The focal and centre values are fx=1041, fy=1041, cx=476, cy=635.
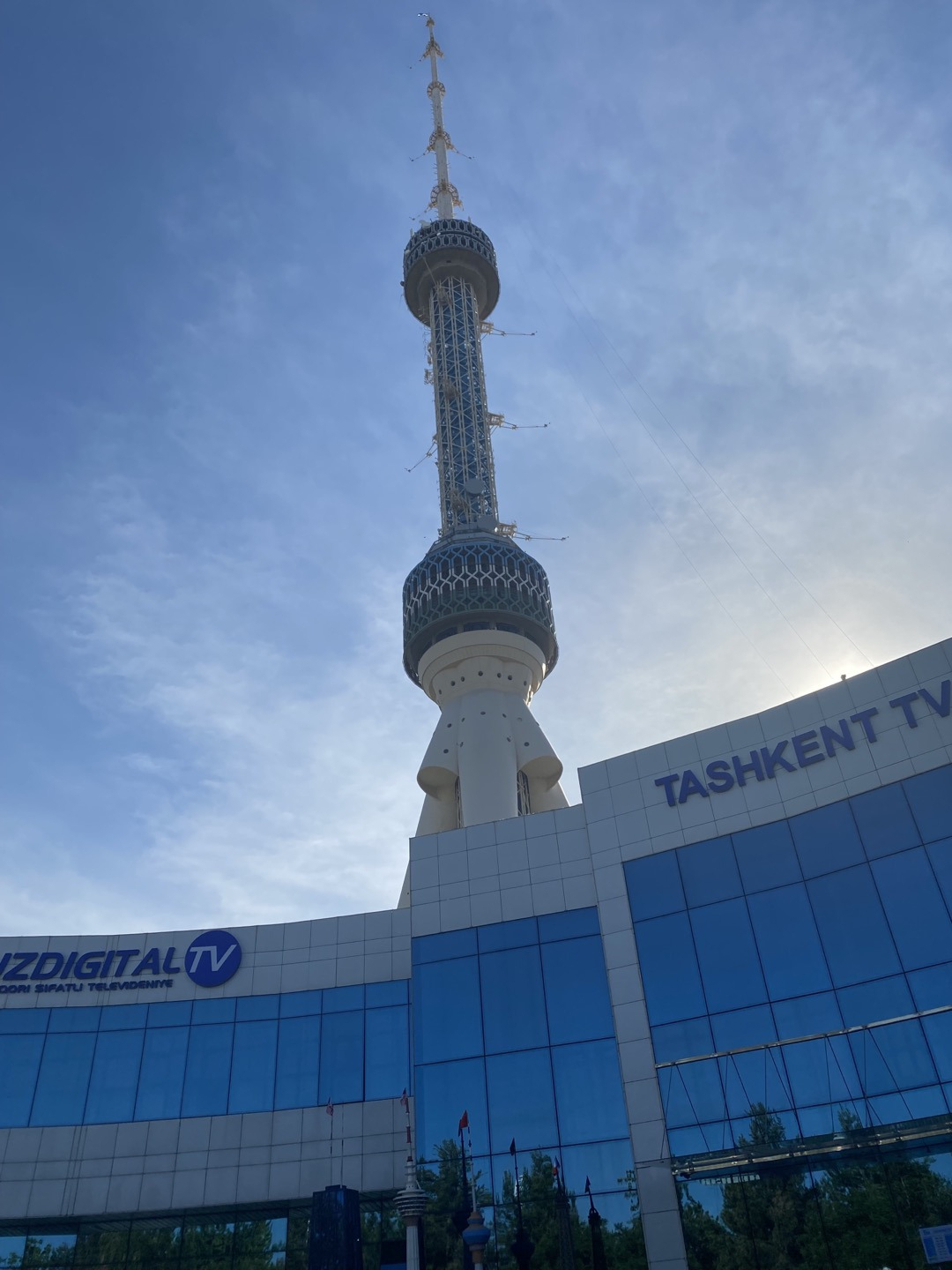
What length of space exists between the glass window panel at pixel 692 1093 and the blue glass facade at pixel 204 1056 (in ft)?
38.8

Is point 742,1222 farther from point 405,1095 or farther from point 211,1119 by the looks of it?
point 211,1119

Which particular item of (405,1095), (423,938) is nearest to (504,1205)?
(405,1095)

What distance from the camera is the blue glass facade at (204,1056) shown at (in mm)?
38406

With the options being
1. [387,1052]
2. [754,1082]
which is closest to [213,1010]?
[387,1052]

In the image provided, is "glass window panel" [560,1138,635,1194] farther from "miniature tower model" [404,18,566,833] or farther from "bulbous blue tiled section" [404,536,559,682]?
"bulbous blue tiled section" [404,536,559,682]

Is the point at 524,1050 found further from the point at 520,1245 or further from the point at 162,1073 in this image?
the point at 162,1073

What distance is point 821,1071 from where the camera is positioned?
28984 millimetres

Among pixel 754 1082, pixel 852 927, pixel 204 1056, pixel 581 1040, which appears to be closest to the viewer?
pixel 754 1082

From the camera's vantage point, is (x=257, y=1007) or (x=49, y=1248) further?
(x=257, y=1007)

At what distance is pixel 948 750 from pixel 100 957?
3234cm

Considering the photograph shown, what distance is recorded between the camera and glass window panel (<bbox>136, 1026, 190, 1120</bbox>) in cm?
3831

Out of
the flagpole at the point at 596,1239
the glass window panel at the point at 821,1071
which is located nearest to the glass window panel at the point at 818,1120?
the glass window panel at the point at 821,1071

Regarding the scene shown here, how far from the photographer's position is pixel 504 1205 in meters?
30.6

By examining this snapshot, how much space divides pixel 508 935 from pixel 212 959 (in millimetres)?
13354
